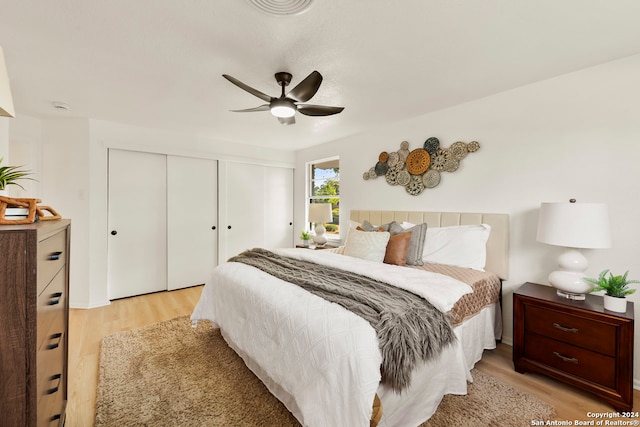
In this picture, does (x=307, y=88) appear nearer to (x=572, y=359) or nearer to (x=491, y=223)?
(x=491, y=223)

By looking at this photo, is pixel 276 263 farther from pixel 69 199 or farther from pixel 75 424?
pixel 69 199

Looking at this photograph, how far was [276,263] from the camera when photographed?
244 centimetres

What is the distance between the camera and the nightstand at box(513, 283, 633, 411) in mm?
1666

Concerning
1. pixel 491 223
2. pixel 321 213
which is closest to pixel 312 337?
pixel 491 223

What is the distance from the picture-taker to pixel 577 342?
1.82 m

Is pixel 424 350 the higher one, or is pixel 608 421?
pixel 424 350

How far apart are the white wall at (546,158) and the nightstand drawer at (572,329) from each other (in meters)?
0.51

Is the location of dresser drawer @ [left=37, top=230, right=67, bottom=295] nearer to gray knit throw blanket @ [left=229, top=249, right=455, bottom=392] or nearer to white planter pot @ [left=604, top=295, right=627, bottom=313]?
gray knit throw blanket @ [left=229, top=249, right=455, bottom=392]

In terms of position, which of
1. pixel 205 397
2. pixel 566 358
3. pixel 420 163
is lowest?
pixel 205 397

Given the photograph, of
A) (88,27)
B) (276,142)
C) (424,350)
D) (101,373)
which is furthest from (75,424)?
(276,142)

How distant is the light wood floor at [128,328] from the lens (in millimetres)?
1721

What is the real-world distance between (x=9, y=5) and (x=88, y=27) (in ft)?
1.06

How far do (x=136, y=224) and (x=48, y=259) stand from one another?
10.4 feet

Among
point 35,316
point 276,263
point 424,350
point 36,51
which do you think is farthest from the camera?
point 276,263
